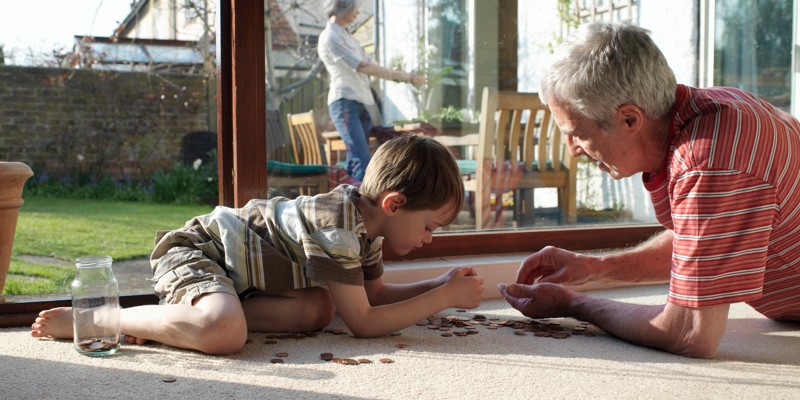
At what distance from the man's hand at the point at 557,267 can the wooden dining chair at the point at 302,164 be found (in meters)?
0.93

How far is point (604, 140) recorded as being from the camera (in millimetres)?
1954

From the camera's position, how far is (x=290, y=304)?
7.44ft

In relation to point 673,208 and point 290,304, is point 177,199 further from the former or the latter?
point 673,208

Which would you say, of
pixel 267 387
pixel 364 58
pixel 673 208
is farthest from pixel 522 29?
pixel 267 387

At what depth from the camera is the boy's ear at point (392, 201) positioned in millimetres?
2121

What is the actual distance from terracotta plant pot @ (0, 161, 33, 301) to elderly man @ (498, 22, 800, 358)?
1617mm

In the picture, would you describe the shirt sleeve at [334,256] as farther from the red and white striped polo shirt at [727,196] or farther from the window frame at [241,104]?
the red and white striped polo shirt at [727,196]

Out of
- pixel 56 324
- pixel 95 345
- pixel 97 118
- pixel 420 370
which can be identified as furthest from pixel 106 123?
pixel 420 370

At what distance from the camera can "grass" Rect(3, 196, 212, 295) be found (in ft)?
14.7

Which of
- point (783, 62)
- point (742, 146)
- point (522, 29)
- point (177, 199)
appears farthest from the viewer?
point (177, 199)

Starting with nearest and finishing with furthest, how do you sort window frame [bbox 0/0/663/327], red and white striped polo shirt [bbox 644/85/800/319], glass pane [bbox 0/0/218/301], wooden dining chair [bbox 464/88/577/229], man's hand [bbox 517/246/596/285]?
red and white striped polo shirt [bbox 644/85/800/319] < man's hand [bbox 517/246/596/285] < window frame [bbox 0/0/663/327] < wooden dining chair [bbox 464/88/577/229] < glass pane [bbox 0/0/218/301]

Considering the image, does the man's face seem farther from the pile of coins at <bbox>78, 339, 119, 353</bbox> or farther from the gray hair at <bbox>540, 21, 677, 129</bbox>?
the pile of coins at <bbox>78, 339, 119, 353</bbox>

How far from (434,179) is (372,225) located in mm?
241

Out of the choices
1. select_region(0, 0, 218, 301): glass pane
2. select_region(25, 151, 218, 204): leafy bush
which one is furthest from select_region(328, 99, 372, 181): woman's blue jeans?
select_region(25, 151, 218, 204): leafy bush
